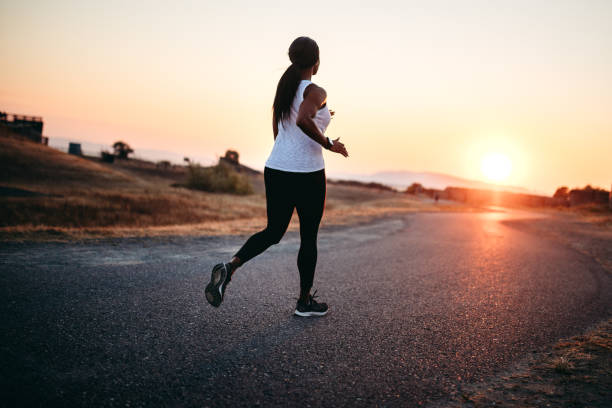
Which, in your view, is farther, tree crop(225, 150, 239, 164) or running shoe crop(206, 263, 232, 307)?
tree crop(225, 150, 239, 164)

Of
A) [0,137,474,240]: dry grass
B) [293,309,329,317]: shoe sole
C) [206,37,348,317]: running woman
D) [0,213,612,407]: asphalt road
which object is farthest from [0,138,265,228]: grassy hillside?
[293,309,329,317]: shoe sole

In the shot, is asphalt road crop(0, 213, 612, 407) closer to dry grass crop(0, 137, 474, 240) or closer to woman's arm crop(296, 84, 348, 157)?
woman's arm crop(296, 84, 348, 157)

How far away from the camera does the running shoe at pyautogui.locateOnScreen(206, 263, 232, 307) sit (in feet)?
9.16

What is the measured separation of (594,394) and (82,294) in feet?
12.7

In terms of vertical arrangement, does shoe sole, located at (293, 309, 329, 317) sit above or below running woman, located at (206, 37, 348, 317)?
below

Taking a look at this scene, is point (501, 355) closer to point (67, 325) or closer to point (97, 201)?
point (67, 325)

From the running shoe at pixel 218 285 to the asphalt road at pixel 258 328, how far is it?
0.65 ft

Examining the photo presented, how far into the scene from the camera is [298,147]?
2891 millimetres

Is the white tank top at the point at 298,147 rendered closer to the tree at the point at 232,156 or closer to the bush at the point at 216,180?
the bush at the point at 216,180

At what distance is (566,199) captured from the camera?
32.9m

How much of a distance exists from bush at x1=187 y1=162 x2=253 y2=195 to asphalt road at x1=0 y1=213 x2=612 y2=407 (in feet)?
67.8

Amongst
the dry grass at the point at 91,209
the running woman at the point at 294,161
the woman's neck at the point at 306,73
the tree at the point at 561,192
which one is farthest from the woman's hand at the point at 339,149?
the tree at the point at 561,192

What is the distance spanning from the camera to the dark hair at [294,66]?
289 centimetres

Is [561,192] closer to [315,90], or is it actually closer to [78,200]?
[78,200]
